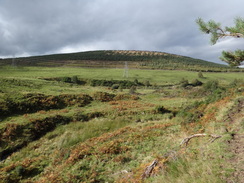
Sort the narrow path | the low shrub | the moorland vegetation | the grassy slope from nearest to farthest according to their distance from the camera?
1. the narrow path
2. the grassy slope
3. the moorland vegetation
4. the low shrub

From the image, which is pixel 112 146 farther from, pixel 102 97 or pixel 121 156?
pixel 102 97

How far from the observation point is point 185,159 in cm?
507

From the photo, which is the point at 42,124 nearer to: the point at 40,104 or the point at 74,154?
the point at 40,104

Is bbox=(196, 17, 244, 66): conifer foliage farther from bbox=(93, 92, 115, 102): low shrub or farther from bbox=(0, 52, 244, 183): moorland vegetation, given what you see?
bbox=(93, 92, 115, 102): low shrub

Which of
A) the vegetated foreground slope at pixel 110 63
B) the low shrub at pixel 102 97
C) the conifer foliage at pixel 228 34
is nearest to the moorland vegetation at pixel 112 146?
the conifer foliage at pixel 228 34

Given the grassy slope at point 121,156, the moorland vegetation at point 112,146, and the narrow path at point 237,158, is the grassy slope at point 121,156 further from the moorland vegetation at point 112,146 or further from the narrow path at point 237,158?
the narrow path at point 237,158

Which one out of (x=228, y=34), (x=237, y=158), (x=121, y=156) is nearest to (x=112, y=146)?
(x=121, y=156)

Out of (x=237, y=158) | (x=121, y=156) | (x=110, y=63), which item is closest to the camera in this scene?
(x=237, y=158)

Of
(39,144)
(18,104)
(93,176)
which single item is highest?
(18,104)

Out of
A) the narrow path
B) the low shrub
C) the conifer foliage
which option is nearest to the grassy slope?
the narrow path

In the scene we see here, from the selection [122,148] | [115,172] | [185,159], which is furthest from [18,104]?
[185,159]

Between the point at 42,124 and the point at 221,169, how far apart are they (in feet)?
46.2

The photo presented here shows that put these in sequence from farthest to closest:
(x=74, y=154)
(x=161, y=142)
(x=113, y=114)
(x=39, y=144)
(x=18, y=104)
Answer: (x=113, y=114)
(x=18, y=104)
(x=39, y=144)
(x=161, y=142)
(x=74, y=154)

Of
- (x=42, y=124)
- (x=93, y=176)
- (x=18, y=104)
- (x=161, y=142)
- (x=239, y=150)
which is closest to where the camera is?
(x=239, y=150)
